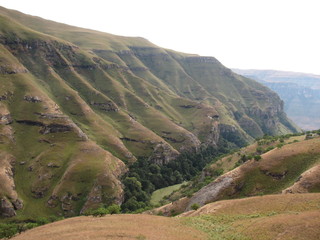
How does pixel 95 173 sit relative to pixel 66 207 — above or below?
above

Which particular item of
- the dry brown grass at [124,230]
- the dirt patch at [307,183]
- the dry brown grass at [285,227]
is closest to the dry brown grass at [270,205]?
the dry brown grass at [285,227]

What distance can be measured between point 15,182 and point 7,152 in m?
26.9

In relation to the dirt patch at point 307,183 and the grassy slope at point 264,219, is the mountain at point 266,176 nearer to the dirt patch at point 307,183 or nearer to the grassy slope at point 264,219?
the dirt patch at point 307,183

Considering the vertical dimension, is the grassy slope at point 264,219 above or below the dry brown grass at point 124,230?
above

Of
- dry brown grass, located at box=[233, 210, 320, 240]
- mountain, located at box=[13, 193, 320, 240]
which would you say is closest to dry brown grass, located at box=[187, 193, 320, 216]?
mountain, located at box=[13, 193, 320, 240]

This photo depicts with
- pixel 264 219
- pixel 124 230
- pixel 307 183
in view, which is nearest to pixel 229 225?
pixel 264 219

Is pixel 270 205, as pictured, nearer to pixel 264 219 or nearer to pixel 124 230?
pixel 264 219

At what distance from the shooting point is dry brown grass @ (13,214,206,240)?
5669cm

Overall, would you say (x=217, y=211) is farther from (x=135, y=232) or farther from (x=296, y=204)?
(x=135, y=232)

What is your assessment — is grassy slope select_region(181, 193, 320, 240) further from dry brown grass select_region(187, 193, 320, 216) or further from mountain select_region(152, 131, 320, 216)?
mountain select_region(152, 131, 320, 216)

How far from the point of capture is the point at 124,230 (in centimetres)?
6016

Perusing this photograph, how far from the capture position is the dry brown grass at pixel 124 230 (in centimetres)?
5669

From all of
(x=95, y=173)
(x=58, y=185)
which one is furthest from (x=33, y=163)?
(x=95, y=173)

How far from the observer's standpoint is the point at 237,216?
69.8 metres
